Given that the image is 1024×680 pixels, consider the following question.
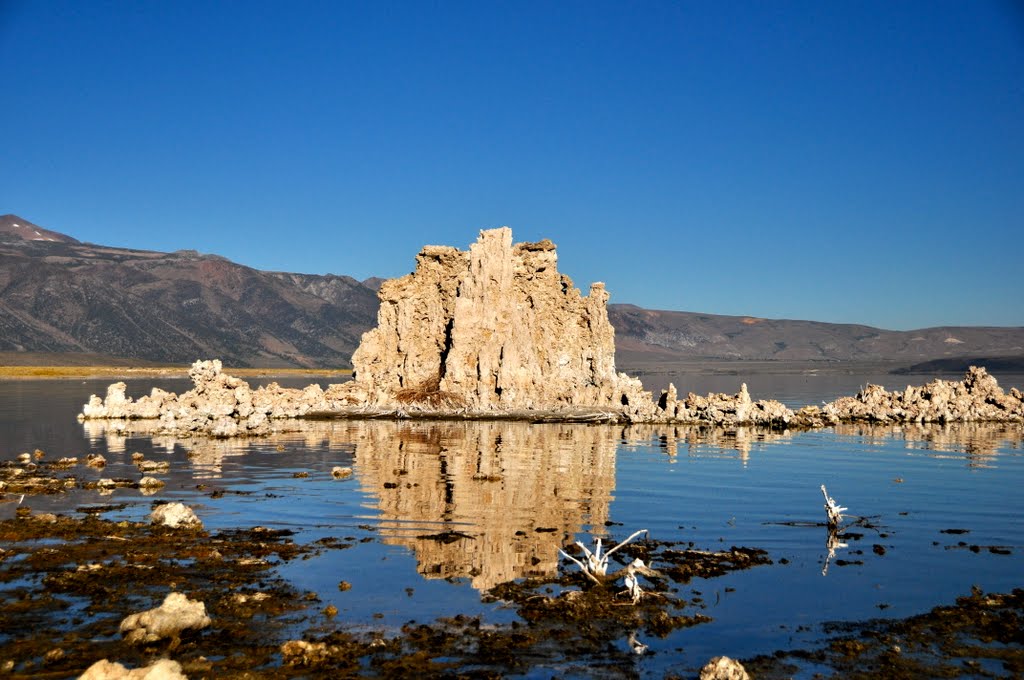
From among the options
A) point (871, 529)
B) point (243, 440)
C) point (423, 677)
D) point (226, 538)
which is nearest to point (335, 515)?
point (226, 538)

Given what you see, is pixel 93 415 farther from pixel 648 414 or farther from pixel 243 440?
pixel 648 414

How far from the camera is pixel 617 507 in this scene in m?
31.8

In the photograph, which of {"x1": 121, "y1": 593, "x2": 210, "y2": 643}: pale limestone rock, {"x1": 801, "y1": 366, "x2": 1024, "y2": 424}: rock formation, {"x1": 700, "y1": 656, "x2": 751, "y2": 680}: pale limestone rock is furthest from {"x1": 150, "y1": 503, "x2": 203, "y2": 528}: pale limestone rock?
{"x1": 801, "y1": 366, "x2": 1024, "y2": 424}: rock formation

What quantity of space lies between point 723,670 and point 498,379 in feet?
212

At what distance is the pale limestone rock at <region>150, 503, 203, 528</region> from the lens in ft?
86.4

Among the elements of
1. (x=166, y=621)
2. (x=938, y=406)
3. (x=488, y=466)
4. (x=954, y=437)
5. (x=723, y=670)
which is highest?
(x=938, y=406)

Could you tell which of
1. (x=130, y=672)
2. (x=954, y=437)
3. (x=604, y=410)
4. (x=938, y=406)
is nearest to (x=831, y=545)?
(x=130, y=672)

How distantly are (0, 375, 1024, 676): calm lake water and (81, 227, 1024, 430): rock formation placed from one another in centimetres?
1138

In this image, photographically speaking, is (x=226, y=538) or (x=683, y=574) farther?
(x=226, y=538)

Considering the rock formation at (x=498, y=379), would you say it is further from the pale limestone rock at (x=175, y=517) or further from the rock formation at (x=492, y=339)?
the pale limestone rock at (x=175, y=517)

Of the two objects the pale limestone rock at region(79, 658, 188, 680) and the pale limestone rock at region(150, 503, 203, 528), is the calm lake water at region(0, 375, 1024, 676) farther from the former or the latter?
the pale limestone rock at region(79, 658, 188, 680)

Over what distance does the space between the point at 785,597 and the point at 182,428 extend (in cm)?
4945

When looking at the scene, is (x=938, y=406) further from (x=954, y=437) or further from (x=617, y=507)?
(x=617, y=507)

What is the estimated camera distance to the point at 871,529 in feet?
91.5
